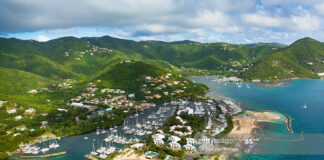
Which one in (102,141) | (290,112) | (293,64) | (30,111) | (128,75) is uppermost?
(293,64)

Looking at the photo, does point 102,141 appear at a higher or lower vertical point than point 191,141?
lower

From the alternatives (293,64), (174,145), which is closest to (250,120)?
(174,145)

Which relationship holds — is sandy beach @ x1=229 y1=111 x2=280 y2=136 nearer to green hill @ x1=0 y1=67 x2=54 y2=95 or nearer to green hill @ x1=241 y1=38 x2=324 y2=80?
green hill @ x1=241 y1=38 x2=324 y2=80

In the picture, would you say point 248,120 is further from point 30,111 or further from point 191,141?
point 30,111

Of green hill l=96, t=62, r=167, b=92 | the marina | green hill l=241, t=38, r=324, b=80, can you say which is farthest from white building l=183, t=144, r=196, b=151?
green hill l=241, t=38, r=324, b=80

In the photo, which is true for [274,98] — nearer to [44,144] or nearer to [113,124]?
[113,124]
